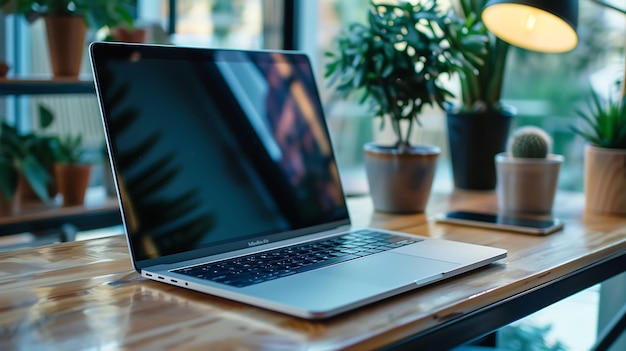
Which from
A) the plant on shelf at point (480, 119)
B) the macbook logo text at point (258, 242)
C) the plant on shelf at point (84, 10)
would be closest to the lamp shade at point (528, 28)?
the plant on shelf at point (480, 119)

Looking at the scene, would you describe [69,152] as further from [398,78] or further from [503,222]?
[503,222]

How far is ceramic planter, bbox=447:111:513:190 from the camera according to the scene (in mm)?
1727

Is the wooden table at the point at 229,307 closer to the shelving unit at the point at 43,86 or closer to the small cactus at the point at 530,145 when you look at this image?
the small cactus at the point at 530,145

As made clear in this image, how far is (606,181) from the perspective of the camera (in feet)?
4.79

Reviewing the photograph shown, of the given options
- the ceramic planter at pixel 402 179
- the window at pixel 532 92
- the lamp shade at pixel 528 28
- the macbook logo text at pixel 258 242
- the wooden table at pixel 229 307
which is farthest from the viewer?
the window at pixel 532 92

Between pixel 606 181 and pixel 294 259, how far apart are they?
777mm

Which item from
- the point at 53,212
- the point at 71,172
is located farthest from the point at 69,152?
the point at 53,212

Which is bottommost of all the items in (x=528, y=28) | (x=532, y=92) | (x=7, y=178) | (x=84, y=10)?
(x=7, y=178)

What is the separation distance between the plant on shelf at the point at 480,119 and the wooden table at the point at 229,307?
580 mm

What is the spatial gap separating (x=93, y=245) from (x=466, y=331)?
54 centimetres

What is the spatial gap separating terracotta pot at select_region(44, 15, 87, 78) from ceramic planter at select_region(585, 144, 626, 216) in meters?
1.44

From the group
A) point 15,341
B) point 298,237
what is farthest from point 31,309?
point 298,237

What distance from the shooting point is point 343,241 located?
1.07 m

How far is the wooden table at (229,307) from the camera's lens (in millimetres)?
689
